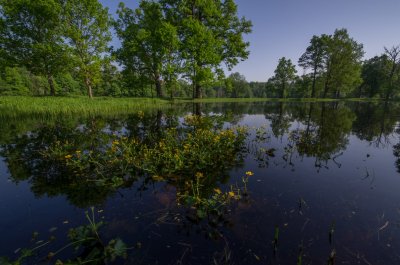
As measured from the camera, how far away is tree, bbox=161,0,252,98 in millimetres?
27141

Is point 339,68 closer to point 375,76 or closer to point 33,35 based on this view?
point 375,76

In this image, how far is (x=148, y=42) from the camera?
96.0 feet

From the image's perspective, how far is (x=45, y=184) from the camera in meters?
4.55

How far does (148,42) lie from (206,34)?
8.91m

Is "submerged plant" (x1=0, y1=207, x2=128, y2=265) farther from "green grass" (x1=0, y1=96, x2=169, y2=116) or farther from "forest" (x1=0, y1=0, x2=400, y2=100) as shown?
"forest" (x1=0, y1=0, x2=400, y2=100)

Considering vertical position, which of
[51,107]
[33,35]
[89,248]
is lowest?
[89,248]

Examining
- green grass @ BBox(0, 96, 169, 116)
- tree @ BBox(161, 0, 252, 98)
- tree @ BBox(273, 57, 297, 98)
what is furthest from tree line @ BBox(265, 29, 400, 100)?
green grass @ BBox(0, 96, 169, 116)

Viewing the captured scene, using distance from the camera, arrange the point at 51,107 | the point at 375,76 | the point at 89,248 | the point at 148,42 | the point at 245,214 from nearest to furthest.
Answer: the point at 89,248 → the point at 245,214 → the point at 51,107 → the point at 148,42 → the point at 375,76

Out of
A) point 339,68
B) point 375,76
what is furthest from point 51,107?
point 375,76

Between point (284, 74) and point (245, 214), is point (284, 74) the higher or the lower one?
the higher one

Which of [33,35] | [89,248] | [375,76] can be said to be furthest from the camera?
[375,76]

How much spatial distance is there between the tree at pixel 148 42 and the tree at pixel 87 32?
434 centimetres

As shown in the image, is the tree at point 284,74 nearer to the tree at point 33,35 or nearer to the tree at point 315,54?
the tree at point 315,54

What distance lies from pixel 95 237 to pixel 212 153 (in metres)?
3.86
